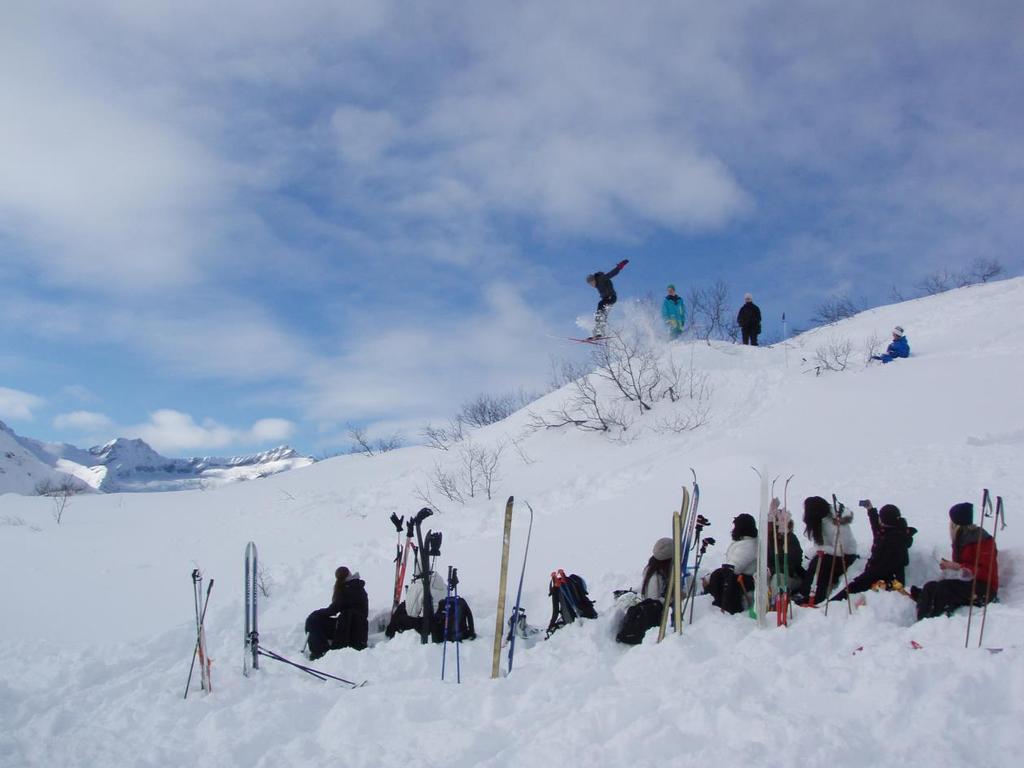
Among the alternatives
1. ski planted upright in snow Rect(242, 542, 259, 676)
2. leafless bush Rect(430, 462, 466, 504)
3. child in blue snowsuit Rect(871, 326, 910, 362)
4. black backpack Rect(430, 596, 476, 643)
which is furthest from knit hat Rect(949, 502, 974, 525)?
child in blue snowsuit Rect(871, 326, 910, 362)

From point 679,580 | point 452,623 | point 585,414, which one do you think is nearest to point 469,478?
point 585,414

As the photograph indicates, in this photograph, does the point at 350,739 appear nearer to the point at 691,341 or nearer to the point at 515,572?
the point at 515,572

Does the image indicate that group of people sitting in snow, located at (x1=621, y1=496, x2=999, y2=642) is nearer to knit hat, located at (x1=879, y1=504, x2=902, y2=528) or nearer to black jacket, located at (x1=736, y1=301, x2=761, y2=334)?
knit hat, located at (x1=879, y1=504, x2=902, y2=528)

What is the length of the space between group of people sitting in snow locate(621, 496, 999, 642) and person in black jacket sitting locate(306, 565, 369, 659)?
8.79 ft

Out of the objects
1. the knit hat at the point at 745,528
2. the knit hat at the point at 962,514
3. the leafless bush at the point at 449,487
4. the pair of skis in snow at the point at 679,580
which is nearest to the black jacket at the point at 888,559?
the knit hat at the point at 962,514

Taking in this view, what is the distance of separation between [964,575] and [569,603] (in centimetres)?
331

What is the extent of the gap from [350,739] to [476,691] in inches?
38.4

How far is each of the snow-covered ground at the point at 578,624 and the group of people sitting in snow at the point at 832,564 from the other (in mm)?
299

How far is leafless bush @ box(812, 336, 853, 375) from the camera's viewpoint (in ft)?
58.1

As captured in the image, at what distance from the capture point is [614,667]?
5.33 metres

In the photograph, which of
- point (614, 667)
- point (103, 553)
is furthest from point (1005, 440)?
Answer: point (103, 553)

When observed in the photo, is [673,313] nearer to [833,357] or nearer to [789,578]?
[833,357]

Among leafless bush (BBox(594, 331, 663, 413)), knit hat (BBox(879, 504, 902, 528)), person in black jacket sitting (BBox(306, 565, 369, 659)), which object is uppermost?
leafless bush (BBox(594, 331, 663, 413))

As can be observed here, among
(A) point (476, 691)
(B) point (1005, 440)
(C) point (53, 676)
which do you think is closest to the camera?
(A) point (476, 691)
